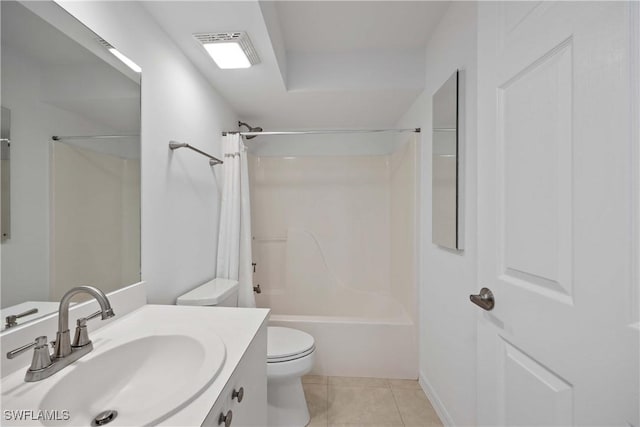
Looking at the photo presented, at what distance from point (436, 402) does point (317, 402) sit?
0.75 meters

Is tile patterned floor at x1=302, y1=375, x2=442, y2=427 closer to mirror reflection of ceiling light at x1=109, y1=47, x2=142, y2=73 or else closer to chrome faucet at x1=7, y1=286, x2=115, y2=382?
chrome faucet at x1=7, y1=286, x2=115, y2=382

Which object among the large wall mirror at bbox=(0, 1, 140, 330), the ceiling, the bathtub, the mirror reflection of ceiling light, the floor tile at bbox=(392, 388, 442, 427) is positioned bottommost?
the floor tile at bbox=(392, 388, 442, 427)

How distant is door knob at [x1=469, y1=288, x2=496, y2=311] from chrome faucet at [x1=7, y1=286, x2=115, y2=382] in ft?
3.47

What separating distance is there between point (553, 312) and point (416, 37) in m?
1.85

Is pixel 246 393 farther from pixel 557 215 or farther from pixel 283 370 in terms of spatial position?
pixel 557 215

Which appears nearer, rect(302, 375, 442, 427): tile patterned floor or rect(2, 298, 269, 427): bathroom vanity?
rect(2, 298, 269, 427): bathroom vanity

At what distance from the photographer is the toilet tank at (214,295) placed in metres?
1.45

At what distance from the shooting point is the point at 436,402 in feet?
5.69

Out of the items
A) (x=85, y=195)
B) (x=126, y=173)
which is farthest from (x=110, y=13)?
(x=85, y=195)

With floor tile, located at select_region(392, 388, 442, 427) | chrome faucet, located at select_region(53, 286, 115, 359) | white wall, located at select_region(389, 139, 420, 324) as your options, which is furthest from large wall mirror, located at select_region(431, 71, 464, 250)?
chrome faucet, located at select_region(53, 286, 115, 359)

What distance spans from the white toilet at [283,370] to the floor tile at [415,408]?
0.62 metres

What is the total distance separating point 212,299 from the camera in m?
1.50

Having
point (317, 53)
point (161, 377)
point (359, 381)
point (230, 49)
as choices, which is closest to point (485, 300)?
point (161, 377)

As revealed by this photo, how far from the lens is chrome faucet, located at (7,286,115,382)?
653mm
